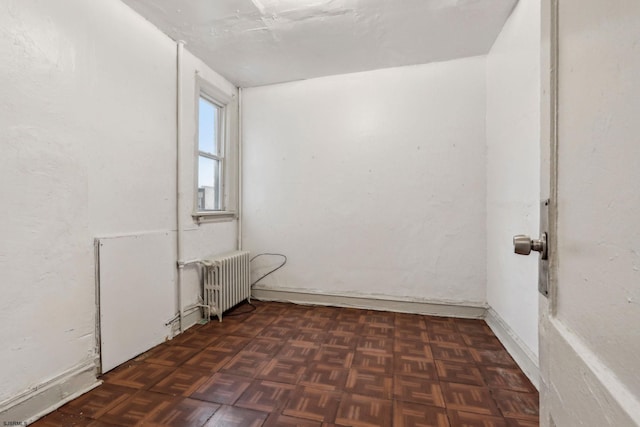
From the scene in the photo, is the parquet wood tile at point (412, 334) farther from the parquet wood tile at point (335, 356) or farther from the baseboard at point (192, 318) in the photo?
the baseboard at point (192, 318)

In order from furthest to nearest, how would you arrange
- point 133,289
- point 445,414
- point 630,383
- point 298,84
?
point 298,84
point 133,289
point 445,414
point 630,383

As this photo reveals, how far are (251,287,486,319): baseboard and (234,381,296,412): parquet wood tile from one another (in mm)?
1490

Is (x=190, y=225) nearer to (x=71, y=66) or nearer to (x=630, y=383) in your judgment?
(x=71, y=66)

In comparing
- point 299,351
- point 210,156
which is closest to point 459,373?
point 299,351

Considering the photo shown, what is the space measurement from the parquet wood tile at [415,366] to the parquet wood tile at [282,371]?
2.11 feet

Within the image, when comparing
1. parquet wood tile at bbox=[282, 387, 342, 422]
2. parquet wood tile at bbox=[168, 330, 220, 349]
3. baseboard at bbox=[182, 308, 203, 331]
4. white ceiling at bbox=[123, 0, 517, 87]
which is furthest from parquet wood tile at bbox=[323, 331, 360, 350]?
white ceiling at bbox=[123, 0, 517, 87]

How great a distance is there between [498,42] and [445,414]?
2.80 meters

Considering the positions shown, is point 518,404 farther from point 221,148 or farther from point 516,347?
point 221,148

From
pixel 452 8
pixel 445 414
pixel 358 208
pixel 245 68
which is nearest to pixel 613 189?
pixel 445 414

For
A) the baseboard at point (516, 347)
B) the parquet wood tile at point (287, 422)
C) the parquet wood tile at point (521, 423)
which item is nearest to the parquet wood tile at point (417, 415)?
the parquet wood tile at point (521, 423)

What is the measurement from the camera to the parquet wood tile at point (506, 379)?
1.74 m

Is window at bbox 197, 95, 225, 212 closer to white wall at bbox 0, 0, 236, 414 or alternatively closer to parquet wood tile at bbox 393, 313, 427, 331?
white wall at bbox 0, 0, 236, 414

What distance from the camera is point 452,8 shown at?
7.04ft

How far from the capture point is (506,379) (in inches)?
71.7
